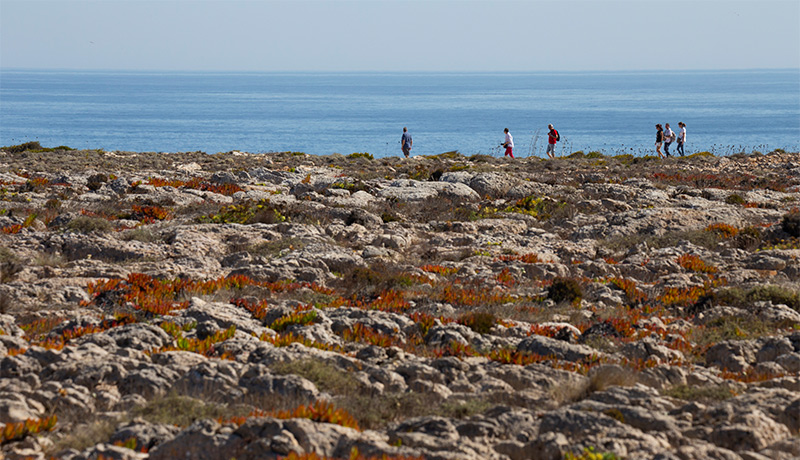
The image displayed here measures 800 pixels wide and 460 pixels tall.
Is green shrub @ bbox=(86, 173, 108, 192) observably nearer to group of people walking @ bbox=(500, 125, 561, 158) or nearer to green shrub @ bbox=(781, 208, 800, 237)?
group of people walking @ bbox=(500, 125, 561, 158)

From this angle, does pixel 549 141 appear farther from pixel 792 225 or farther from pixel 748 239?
pixel 748 239

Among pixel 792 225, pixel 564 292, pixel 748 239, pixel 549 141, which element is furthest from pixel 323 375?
pixel 549 141

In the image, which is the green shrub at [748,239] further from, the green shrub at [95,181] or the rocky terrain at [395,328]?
the green shrub at [95,181]

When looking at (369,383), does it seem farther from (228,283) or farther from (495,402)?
(228,283)

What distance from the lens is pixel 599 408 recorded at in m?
7.52

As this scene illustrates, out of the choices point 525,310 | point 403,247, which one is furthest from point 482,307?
point 403,247

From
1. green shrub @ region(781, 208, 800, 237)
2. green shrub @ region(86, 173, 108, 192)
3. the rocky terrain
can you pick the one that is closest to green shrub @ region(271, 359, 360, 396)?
the rocky terrain

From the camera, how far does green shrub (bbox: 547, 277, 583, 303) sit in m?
13.3

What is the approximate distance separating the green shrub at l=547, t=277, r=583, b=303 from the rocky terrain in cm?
3

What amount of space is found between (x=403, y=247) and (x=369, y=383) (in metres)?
10.1

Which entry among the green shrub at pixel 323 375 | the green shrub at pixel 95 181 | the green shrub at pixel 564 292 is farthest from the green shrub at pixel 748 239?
the green shrub at pixel 95 181

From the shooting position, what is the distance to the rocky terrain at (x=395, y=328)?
692 cm

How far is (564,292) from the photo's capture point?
43.6 feet

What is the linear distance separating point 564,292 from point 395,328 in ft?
12.8
